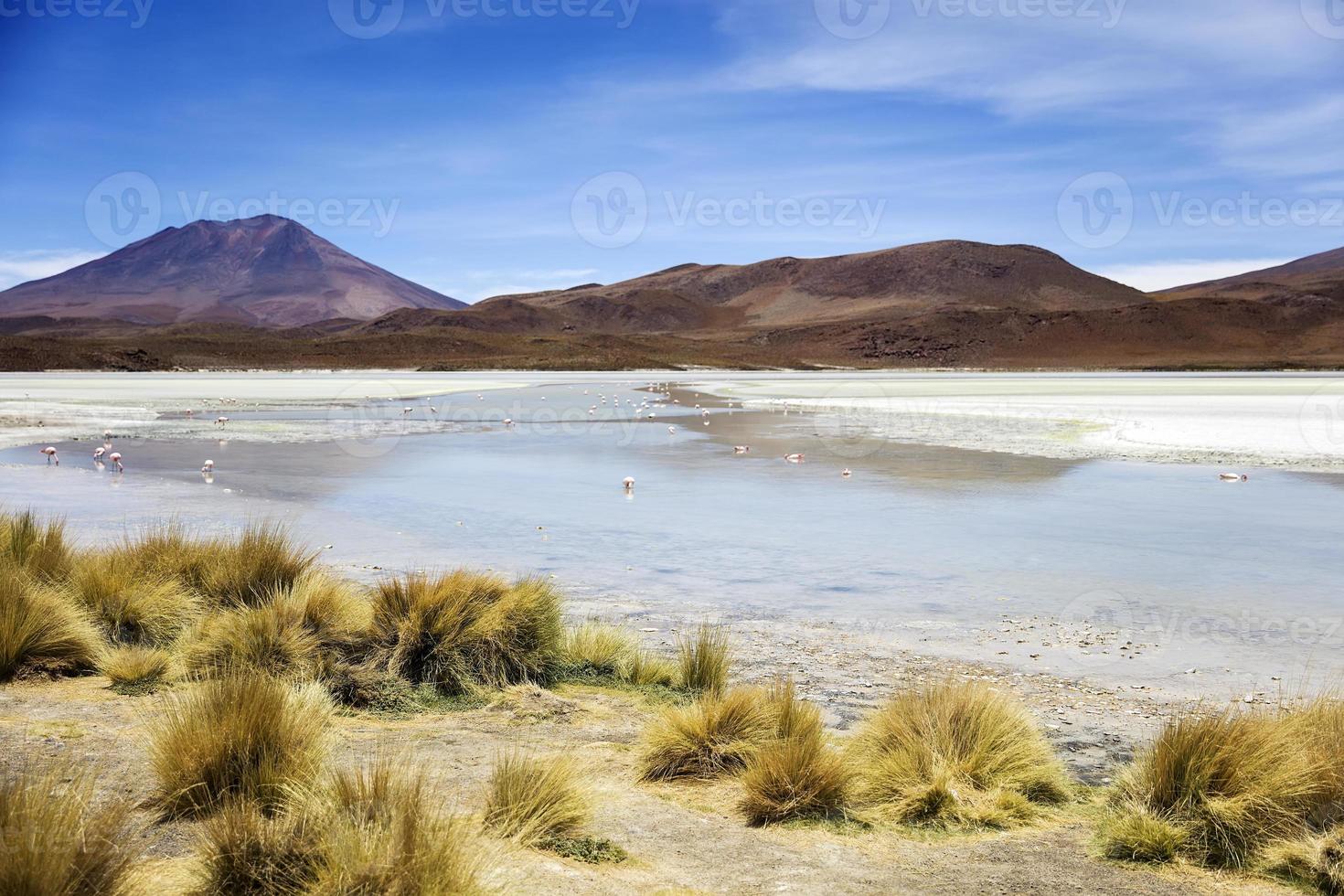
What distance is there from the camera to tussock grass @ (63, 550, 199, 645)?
19.5 ft

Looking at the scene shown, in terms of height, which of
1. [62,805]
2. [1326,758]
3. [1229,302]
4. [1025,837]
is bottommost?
[1025,837]

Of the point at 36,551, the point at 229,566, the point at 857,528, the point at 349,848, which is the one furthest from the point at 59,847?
the point at 857,528

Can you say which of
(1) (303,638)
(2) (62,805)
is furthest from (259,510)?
(2) (62,805)

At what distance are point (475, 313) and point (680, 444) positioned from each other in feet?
453

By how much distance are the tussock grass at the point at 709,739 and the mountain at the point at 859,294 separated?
145 metres

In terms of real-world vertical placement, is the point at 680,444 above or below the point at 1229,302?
below

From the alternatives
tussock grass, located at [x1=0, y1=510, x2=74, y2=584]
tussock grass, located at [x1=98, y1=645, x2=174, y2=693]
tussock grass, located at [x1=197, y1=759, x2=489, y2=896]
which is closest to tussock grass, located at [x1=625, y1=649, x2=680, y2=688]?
tussock grass, located at [x1=98, y1=645, x2=174, y2=693]

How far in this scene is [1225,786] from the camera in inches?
145

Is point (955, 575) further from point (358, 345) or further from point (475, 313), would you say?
point (475, 313)

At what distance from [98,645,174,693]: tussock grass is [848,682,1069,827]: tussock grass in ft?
11.1

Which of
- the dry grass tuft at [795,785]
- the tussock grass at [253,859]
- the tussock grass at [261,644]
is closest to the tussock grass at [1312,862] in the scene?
the dry grass tuft at [795,785]

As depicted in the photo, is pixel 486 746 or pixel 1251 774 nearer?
pixel 1251 774

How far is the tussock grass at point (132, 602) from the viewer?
5938mm

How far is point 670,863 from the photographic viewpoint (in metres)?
3.42
